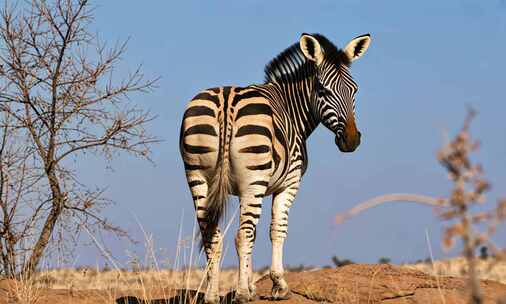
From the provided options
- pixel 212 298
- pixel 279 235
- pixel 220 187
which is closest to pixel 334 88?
pixel 279 235

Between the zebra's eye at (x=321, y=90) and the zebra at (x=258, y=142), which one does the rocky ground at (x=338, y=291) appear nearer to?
the zebra at (x=258, y=142)

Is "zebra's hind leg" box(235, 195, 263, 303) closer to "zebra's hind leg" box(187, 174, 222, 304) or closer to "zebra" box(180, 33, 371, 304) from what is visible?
"zebra" box(180, 33, 371, 304)

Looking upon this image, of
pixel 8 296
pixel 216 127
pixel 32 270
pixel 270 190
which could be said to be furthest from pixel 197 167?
pixel 32 270

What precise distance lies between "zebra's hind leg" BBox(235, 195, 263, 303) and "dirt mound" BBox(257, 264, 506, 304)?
872 mm

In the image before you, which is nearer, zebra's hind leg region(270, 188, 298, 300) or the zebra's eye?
zebra's hind leg region(270, 188, 298, 300)

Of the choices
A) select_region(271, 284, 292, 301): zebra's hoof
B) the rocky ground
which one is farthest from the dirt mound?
select_region(271, 284, 292, 301): zebra's hoof

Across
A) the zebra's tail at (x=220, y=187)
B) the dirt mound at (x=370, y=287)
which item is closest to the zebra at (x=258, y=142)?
the zebra's tail at (x=220, y=187)

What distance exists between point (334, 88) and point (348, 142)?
770 millimetres

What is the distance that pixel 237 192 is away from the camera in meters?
7.25

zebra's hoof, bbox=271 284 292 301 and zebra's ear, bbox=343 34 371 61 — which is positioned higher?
zebra's ear, bbox=343 34 371 61

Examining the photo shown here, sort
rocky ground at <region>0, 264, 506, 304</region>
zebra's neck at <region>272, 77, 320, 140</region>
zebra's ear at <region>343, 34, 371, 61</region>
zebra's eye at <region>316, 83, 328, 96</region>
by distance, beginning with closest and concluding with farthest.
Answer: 1. rocky ground at <region>0, 264, 506, 304</region>
2. zebra's eye at <region>316, 83, 328, 96</region>
3. zebra's neck at <region>272, 77, 320, 140</region>
4. zebra's ear at <region>343, 34, 371, 61</region>

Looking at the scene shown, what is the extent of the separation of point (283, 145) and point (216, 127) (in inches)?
34.1

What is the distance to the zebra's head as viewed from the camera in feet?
26.3

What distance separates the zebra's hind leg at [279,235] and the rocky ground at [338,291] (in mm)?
138
